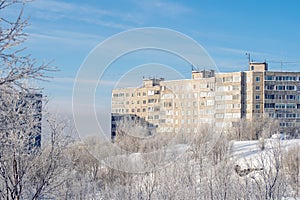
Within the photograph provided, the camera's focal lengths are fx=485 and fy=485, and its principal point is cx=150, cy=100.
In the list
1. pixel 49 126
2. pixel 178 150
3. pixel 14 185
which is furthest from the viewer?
pixel 178 150

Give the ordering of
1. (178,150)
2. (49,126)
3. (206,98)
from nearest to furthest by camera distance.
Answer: (49,126) → (206,98) → (178,150)

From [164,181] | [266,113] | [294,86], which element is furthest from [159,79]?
[294,86]

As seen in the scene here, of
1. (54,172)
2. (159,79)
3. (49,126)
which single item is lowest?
(54,172)

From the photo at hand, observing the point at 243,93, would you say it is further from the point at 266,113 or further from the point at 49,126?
the point at 49,126

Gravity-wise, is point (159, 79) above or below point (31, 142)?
above

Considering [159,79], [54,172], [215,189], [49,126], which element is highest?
[159,79]

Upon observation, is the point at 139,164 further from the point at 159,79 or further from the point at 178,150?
the point at 159,79

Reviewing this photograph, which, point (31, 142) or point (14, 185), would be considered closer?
point (14, 185)

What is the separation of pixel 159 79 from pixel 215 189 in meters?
3.20

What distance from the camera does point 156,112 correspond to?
1588cm

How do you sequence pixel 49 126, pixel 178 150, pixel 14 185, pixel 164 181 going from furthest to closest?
pixel 178 150 → pixel 164 181 → pixel 49 126 → pixel 14 185

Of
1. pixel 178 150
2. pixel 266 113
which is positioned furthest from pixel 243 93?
pixel 178 150

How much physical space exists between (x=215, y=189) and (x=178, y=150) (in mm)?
5083

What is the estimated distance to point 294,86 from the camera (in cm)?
3491
